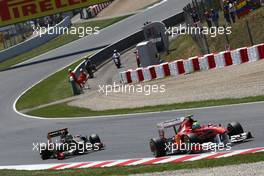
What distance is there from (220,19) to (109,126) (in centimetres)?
1821

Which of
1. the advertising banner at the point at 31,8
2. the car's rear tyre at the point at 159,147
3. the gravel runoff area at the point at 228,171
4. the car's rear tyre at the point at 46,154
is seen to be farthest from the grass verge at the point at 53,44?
the gravel runoff area at the point at 228,171

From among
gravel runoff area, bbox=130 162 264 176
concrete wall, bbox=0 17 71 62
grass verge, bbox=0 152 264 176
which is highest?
concrete wall, bbox=0 17 71 62

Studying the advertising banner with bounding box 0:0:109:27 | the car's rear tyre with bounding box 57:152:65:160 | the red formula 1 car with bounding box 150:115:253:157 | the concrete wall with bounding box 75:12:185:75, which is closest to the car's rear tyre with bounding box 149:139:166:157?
the red formula 1 car with bounding box 150:115:253:157

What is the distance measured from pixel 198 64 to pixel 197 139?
55.0 feet

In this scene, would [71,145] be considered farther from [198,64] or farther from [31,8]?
[31,8]

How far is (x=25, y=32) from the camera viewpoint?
65.1 meters

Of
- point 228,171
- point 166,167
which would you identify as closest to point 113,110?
point 166,167

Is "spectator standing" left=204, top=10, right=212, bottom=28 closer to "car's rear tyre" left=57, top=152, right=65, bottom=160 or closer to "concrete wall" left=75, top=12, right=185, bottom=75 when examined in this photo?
"concrete wall" left=75, top=12, right=185, bottom=75

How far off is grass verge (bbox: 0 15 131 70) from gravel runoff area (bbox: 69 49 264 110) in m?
23.2

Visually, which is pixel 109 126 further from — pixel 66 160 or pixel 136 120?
pixel 66 160

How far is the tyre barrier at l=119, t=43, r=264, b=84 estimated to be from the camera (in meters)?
29.2

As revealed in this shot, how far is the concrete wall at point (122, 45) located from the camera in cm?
4503

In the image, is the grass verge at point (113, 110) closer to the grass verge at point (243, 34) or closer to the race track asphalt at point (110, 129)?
the race track asphalt at point (110, 129)

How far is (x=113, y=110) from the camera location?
27922 mm
